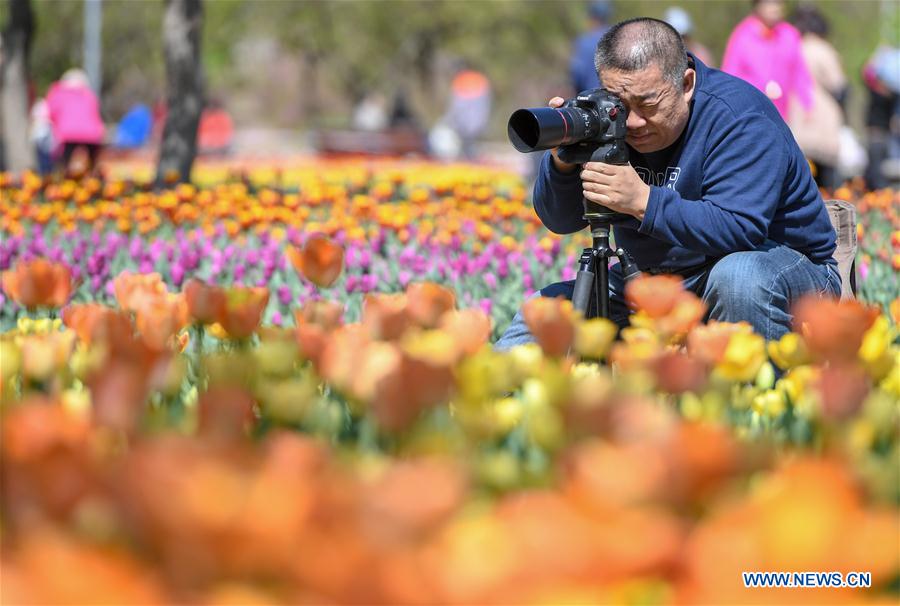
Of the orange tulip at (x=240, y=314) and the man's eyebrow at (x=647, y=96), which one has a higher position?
the man's eyebrow at (x=647, y=96)

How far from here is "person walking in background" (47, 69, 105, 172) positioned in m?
11.5

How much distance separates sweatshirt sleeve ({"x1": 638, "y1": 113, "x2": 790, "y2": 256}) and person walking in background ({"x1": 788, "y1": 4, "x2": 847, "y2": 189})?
4.14 m

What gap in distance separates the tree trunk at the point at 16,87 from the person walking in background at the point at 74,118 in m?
2.22

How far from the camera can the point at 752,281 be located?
2840 mm

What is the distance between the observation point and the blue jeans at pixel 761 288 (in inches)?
112

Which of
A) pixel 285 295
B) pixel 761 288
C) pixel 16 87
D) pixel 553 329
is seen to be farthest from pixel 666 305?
pixel 16 87

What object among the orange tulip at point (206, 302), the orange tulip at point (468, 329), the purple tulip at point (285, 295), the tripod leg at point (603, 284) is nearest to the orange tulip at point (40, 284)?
the orange tulip at point (206, 302)

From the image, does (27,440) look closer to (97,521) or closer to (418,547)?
(97,521)

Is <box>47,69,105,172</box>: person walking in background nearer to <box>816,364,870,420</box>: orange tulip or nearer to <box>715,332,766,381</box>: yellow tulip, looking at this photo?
<box>715,332,766,381</box>: yellow tulip

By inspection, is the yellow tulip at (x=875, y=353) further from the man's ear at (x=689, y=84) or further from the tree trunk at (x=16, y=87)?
the tree trunk at (x=16, y=87)

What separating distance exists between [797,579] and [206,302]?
109cm

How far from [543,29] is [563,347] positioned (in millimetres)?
28994

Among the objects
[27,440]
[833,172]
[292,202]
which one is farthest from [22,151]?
[27,440]

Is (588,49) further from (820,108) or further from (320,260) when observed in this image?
(320,260)
